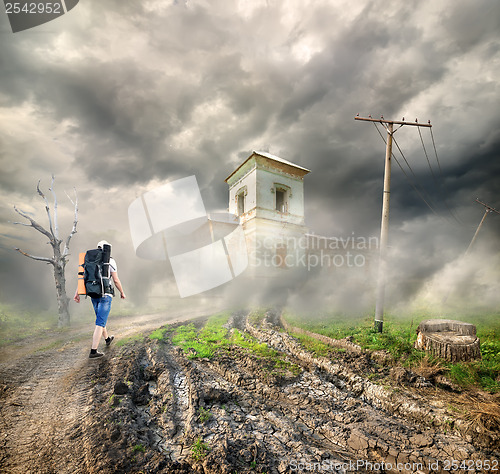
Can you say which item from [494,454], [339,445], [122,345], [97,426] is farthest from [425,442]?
[122,345]

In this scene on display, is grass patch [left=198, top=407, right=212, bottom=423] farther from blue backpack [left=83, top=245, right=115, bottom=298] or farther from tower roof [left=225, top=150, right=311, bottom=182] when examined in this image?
tower roof [left=225, top=150, right=311, bottom=182]

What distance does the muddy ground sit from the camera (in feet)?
8.48

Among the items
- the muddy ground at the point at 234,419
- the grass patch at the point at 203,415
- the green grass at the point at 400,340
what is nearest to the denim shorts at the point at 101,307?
the muddy ground at the point at 234,419

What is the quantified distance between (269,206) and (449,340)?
17493 mm

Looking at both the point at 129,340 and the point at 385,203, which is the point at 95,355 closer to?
the point at 129,340

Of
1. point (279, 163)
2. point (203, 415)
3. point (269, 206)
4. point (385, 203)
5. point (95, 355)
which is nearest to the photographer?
point (203, 415)

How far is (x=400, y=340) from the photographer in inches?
262

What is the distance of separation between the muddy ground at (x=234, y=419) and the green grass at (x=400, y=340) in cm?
51

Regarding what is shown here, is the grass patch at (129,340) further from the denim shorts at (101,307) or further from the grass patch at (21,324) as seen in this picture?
the grass patch at (21,324)

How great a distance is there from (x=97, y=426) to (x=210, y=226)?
18837 millimetres

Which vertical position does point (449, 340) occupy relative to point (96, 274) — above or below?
below

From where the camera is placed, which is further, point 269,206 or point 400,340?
point 269,206

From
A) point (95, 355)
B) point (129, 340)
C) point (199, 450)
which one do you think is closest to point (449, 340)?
point (199, 450)

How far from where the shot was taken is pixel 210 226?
839 inches
